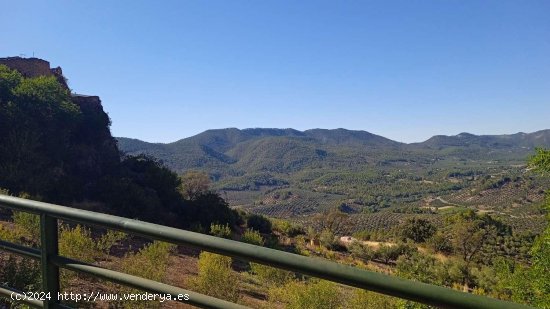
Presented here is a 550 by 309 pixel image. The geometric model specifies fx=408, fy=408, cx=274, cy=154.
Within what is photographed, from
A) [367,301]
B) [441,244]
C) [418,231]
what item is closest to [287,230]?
[441,244]

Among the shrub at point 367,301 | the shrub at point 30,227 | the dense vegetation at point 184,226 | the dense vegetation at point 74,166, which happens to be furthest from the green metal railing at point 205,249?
the dense vegetation at point 74,166

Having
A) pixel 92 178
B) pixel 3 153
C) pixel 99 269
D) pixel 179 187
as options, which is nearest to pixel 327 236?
pixel 179 187

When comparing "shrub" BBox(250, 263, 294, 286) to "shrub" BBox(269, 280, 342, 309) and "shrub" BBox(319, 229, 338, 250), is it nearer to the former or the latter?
"shrub" BBox(269, 280, 342, 309)

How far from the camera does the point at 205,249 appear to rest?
1.53 m

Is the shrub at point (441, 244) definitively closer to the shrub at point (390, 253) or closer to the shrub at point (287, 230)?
the shrub at point (390, 253)

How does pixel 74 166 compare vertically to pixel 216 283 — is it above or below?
above

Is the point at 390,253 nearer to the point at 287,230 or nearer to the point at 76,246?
the point at 287,230

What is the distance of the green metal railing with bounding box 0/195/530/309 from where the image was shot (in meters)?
1.21

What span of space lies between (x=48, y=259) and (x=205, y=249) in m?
0.94

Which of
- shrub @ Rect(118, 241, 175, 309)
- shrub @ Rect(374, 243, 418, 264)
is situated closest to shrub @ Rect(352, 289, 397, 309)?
shrub @ Rect(118, 241, 175, 309)

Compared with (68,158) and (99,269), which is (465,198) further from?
(99,269)

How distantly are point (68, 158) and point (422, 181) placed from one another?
183 meters

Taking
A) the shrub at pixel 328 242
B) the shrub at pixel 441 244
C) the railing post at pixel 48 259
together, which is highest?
the railing post at pixel 48 259

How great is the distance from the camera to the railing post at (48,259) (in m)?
1.95
